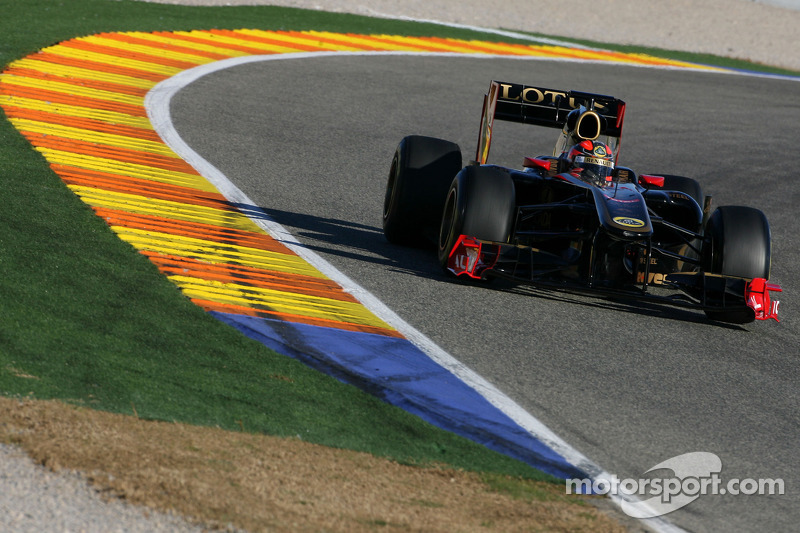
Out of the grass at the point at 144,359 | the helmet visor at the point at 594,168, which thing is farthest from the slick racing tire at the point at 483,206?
the grass at the point at 144,359

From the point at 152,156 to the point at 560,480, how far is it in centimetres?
731

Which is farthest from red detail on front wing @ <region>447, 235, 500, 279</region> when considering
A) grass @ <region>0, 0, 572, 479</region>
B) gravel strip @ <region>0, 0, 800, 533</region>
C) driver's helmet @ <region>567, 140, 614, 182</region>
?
gravel strip @ <region>0, 0, 800, 533</region>

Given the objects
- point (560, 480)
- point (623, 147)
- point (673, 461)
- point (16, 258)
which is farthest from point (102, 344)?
point (623, 147)

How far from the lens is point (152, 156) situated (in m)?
10.9

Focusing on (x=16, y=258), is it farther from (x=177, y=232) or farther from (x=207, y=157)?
(x=207, y=157)

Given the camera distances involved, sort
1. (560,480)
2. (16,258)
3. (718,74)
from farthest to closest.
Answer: (718,74), (16,258), (560,480)

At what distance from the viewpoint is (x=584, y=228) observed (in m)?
8.05

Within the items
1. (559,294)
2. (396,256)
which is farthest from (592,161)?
(396,256)

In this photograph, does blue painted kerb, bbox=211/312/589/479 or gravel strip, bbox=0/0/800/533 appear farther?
→ gravel strip, bbox=0/0/800/533

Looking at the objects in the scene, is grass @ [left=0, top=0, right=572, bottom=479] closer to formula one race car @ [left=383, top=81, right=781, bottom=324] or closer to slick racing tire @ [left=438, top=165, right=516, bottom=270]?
slick racing tire @ [left=438, top=165, right=516, bottom=270]

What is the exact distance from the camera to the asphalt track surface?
17.8 feet

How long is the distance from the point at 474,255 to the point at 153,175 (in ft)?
12.5

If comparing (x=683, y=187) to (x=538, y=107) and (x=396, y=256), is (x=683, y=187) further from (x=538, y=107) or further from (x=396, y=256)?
(x=396, y=256)

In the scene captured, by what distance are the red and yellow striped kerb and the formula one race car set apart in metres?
1.13
